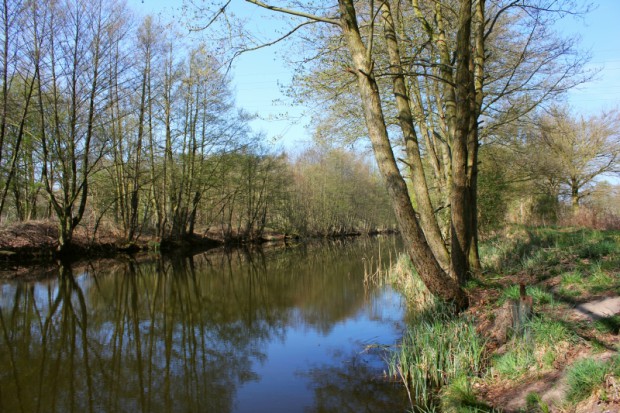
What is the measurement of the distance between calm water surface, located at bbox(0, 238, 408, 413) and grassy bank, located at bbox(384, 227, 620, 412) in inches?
18.7

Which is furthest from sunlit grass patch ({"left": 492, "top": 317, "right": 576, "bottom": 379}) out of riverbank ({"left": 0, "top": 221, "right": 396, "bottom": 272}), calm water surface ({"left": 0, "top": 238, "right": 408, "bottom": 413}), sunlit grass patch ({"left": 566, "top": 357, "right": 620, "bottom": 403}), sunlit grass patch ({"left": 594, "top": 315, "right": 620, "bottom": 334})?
riverbank ({"left": 0, "top": 221, "right": 396, "bottom": 272})

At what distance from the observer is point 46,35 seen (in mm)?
15766

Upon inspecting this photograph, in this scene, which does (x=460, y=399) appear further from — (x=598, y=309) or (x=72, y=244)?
(x=72, y=244)

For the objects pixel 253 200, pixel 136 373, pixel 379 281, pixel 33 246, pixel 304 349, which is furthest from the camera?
pixel 253 200

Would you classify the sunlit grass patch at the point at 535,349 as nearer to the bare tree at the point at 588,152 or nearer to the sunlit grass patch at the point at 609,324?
the sunlit grass patch at the point at 609,324

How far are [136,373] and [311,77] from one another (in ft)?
18.0

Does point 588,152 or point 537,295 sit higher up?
point 588,152

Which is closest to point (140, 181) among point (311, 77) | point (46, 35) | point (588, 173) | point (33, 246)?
point (33, 246)

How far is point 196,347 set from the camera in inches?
240

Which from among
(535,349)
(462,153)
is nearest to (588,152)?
(462,153)

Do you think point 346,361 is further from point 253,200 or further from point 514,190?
point 253,200

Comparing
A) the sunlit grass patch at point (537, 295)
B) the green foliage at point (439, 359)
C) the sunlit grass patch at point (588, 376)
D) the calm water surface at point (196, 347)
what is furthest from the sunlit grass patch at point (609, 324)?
the calm water surface at point (196, 347)

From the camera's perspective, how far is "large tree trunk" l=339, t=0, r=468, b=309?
17.6 ft

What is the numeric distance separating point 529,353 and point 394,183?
2.45m
